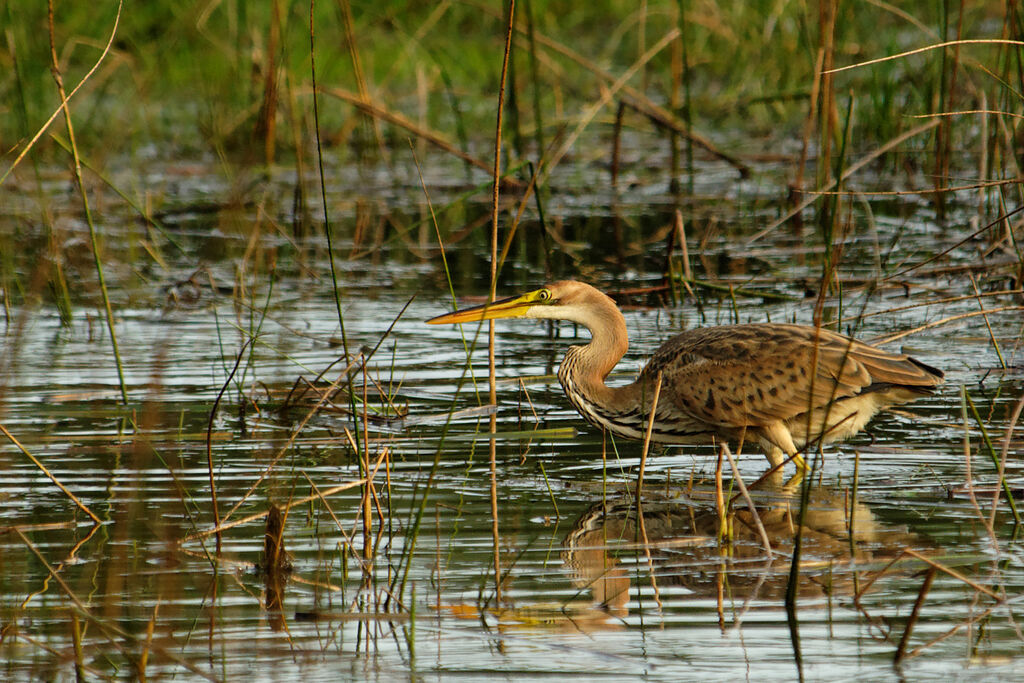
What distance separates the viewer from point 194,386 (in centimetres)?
741

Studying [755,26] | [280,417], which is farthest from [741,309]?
[755,26]

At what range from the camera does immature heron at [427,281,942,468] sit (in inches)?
242

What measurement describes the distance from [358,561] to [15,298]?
554 centimetres

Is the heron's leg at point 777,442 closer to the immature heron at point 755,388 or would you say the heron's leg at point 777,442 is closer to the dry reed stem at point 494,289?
the immature heron at point 755,388

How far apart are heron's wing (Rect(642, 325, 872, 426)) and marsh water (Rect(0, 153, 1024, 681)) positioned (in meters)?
0.22

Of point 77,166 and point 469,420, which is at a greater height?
point 77,166

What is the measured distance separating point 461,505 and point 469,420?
4.52 feet

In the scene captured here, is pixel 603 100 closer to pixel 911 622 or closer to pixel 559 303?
A: pixel 559 303

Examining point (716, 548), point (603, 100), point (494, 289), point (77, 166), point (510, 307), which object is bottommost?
point (716, 548)

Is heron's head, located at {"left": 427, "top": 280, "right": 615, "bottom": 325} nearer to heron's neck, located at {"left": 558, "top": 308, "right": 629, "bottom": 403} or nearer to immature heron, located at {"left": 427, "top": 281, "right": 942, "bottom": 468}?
heron's neck, located at {"left": 558, "top": 308, "right": 629, "bottom": 403}

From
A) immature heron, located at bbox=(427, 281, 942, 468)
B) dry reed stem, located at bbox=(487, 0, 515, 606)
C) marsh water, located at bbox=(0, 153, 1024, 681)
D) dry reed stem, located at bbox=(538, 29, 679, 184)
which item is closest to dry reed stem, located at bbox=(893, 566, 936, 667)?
marsh water, located at bbox=(0, 153, 1024, 681)

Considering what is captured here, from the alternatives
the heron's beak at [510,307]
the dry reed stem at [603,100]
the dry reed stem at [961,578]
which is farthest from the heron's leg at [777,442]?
the dry reed stem at [961,578]

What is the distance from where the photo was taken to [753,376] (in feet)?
20.8

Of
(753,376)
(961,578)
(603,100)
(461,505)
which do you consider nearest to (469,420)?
(753,376)
